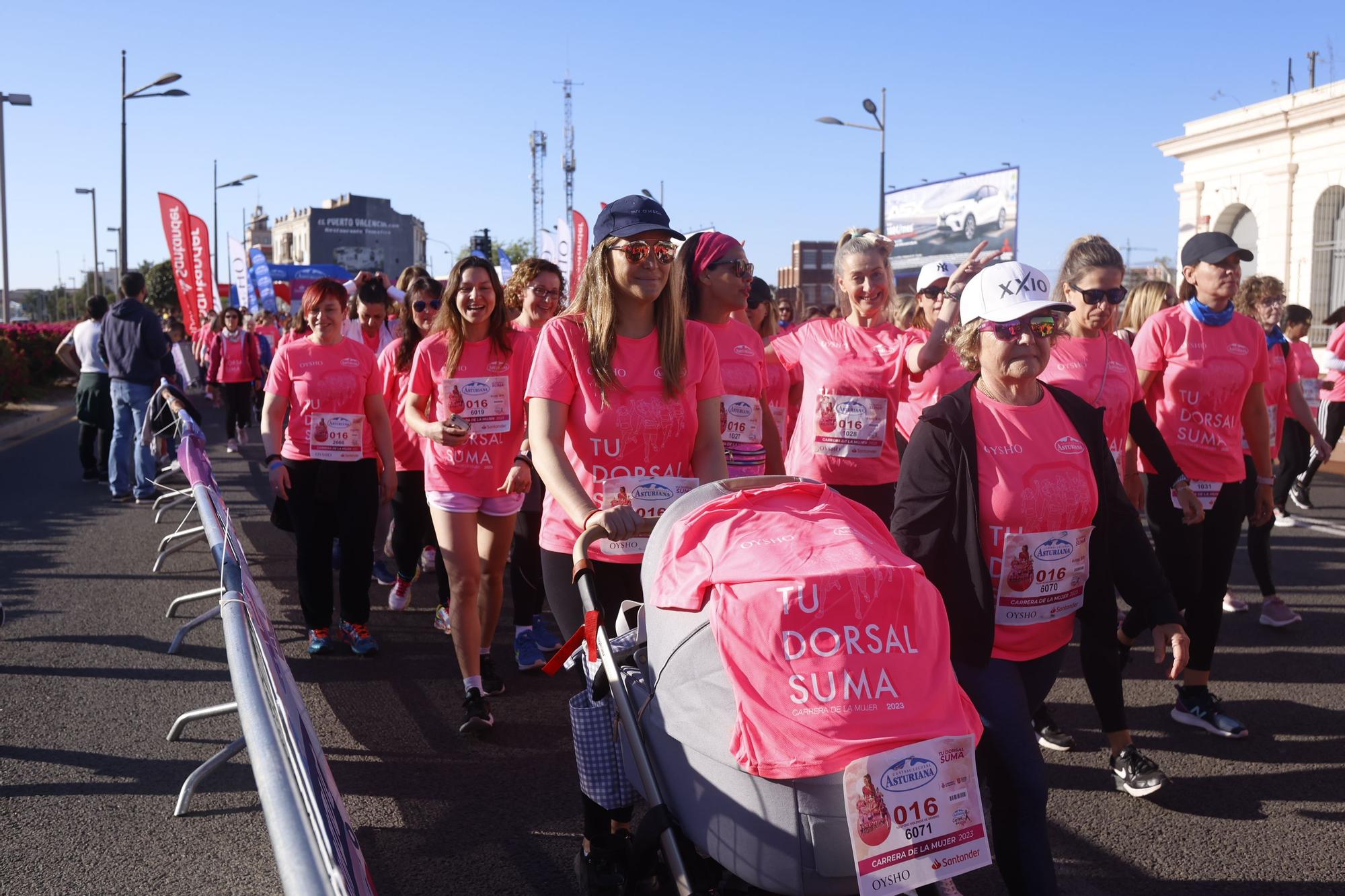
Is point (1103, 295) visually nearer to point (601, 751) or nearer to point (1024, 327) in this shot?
point (1024, 327)

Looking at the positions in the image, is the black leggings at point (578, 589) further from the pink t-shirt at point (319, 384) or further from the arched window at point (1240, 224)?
the arched window at point (1240, 224)

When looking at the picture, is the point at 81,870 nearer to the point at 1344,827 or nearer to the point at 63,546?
the point at 1344,827

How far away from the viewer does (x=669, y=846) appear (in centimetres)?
255

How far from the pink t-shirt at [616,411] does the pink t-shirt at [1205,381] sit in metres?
2.70

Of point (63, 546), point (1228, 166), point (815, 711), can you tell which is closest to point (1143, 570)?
point (815, 711)

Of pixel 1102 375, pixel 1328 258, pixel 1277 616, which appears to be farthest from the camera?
pixel 1328 258

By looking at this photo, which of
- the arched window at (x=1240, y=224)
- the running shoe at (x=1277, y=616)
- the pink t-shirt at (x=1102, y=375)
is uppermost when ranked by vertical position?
the arched window at (x=1240, y=224)

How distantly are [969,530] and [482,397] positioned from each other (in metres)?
3.25

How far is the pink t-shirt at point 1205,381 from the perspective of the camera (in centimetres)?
546

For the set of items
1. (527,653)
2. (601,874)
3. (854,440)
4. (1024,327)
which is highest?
(1024,327)

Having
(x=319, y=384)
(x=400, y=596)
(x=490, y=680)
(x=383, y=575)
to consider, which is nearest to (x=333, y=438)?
(x=319, y=384)

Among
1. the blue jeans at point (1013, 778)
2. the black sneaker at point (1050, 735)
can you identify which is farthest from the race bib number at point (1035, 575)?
the black sneaker at point (1050, 735)

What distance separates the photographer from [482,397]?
590 cm

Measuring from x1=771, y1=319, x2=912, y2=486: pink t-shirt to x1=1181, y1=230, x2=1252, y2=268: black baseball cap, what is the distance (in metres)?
1.36
